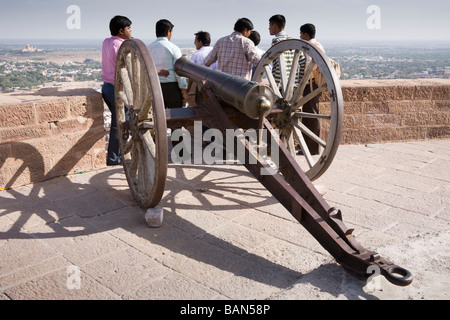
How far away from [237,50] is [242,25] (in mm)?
294

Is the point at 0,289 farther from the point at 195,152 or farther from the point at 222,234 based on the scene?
the point at 195,152

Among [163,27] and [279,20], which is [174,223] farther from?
[279,20]

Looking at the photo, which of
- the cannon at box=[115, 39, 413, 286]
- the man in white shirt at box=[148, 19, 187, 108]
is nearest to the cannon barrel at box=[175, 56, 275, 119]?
the cannon at box=[115, 39, 413, 286]

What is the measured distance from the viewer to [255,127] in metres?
3.66

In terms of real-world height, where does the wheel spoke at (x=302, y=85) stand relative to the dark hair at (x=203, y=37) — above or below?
below

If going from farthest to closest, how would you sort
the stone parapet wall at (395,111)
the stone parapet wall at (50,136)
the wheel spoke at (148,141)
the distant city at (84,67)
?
the distant city at (84,67), the stone parapet wall at (395,111), the stone parapet wall at (50,136), the wheel spoke at (148,141)

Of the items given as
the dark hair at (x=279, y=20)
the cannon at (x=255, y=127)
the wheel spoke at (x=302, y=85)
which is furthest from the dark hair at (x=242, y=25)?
the wheel spoke at (x=302, y=85)

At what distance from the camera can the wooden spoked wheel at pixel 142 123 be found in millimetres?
2920

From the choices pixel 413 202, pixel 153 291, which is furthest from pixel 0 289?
pixel 413 202

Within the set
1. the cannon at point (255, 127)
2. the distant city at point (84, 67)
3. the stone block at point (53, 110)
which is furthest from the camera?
the distant city at point (84, 67)

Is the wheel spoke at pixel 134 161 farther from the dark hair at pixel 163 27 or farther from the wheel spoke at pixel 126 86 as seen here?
the dark hair at pixel 163 27

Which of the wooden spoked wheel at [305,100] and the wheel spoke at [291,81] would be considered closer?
the wooden spoked wheel at [305,100]

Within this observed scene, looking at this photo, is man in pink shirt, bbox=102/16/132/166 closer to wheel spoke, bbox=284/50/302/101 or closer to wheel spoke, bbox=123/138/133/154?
wheel spoke, bbox=123/138/133/154

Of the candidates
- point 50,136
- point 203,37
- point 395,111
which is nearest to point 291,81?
point 203,37
